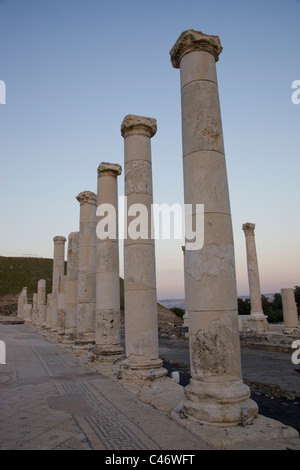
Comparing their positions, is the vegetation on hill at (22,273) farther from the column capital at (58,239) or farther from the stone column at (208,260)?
the stone column at (208,260)

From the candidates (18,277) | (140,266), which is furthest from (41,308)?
(18,277)

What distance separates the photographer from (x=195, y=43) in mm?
6172

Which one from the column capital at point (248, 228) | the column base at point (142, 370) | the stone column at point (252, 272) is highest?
the column capital at point (248, 228)

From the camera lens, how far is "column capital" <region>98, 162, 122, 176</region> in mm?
12117

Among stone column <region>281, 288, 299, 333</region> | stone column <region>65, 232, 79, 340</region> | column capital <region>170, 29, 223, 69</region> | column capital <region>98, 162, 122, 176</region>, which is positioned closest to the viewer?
column capital <region>170, 29, 223, 69</region>

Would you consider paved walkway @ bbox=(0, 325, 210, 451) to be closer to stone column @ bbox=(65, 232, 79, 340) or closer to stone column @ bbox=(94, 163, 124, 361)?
stone column @ bbox=(94, 163, 124, 361)

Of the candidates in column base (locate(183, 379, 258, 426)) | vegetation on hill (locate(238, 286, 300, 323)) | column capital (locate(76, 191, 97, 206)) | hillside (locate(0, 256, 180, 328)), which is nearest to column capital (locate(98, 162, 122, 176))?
column capital (locate(76, 191, 97, 206))

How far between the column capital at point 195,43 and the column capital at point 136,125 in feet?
9.27

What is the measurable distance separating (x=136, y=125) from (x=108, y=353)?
7.26 metres

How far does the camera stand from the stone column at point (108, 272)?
1125 cm

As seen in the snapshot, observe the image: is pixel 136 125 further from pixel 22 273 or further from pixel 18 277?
pixel 22 273

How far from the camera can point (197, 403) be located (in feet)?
16.7

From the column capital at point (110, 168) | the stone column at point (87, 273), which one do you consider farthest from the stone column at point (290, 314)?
the column capital at point (110, 168)
